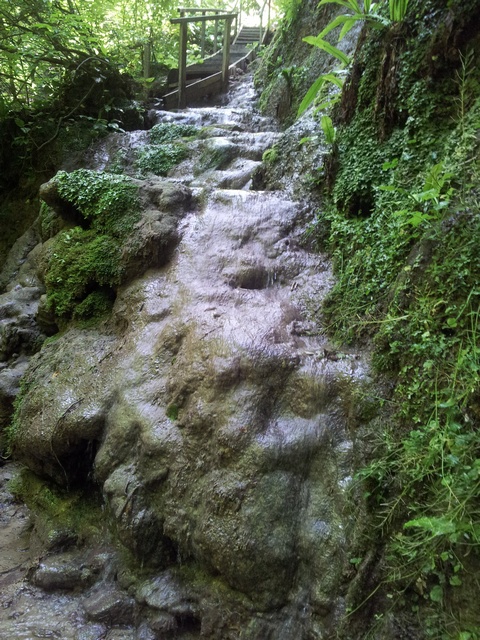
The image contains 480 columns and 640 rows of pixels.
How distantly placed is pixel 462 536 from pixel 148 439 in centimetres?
210

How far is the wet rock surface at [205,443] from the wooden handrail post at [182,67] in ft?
24.6

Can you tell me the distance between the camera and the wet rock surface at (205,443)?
2641mm

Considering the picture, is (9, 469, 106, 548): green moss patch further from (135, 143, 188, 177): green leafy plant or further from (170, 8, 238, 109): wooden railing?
(170, 8, 238, 109): wooden railing

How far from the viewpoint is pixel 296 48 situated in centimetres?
856

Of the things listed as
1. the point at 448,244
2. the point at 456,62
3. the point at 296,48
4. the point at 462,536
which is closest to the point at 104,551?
the point at 462,536

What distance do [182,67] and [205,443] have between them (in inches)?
395

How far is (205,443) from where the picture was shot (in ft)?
10.1

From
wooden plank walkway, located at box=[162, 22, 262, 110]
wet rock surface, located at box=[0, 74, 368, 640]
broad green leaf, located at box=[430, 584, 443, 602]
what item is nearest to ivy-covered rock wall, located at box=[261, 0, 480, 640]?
broad green leaf, located at box=[430, 584, 443, 602]

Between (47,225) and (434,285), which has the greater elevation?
(434,285)

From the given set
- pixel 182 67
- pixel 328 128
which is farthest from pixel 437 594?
pixel 182 67

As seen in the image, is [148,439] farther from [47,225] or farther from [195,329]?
[47,225]

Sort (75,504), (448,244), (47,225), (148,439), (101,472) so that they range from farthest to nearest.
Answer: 1. (47,225)
2. (75,504)
3. (101,472)
4. (148,439)
5. (448,244)

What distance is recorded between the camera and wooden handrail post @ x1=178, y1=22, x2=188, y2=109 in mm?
10084

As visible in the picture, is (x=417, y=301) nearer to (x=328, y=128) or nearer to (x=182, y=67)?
(x=328, y=128)
